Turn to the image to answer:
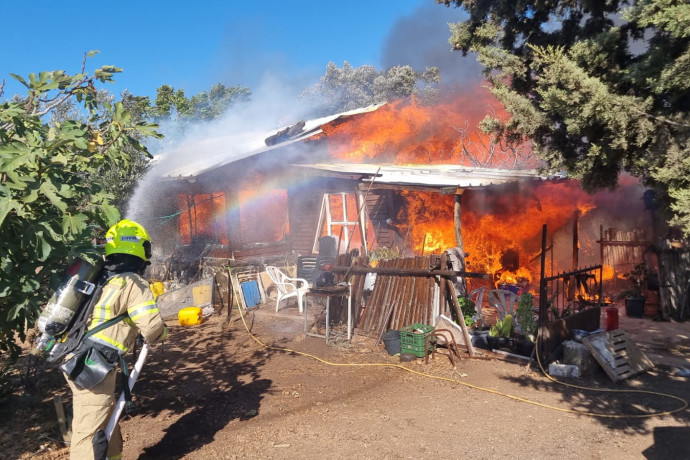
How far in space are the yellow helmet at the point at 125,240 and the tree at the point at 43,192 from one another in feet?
0.34

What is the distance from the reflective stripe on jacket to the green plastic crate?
4819mm

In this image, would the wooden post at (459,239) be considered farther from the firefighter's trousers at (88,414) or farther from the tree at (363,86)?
the tree at (363,86)

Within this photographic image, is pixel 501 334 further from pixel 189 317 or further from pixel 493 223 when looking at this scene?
pixel 189 317

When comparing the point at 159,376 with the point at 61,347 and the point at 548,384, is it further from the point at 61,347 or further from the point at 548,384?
the point at 548,384

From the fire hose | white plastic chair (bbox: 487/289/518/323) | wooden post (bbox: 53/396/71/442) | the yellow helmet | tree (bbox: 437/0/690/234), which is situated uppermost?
tree (bbox: 437/0/690/234)

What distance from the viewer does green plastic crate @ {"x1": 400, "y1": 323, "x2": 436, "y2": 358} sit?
25.6ft

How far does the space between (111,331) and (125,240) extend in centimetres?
78

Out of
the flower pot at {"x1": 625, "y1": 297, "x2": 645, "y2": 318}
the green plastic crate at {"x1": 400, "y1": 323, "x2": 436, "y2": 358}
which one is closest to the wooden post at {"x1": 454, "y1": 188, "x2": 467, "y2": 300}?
the green plastic crate at {"x1": 400, "y1": 323, "x2": 436, "y2": 358}

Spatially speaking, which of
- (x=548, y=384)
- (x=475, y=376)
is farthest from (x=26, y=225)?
(x=548, y=384)

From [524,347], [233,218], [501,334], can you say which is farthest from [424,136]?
[524,347]

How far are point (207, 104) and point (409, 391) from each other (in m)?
39.7

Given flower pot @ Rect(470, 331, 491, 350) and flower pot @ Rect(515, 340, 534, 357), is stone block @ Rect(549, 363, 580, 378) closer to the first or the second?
flower pot @ Rect(515, 340, 534, 357)

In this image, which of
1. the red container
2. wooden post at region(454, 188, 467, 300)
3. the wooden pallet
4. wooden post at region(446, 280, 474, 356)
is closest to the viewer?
the wooden pallet

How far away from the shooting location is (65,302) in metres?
3.73
